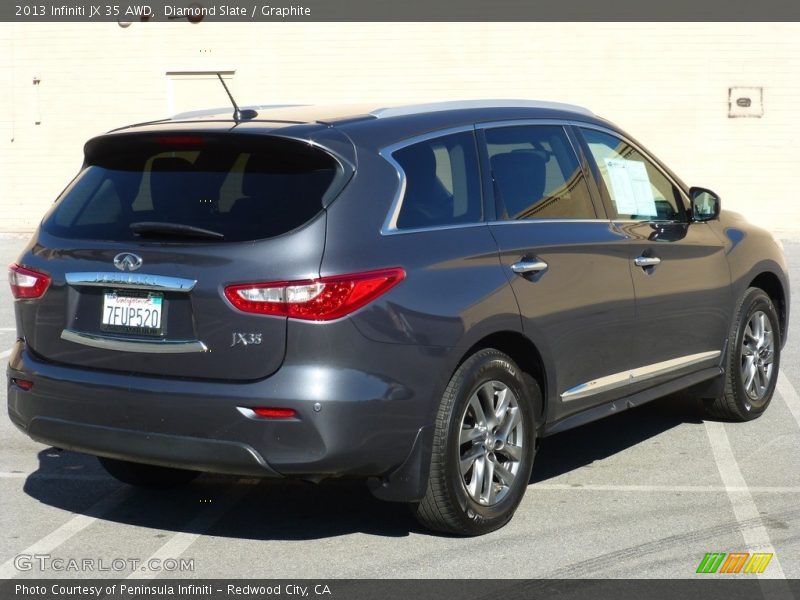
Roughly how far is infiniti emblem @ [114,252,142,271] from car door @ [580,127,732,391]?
247cm

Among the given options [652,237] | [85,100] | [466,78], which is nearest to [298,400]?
[652,237]

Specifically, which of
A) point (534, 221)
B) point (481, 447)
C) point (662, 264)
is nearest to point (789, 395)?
point (662, 264)

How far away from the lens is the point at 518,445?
556cm

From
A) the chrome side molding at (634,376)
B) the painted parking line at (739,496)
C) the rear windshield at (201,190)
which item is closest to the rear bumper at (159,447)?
the rear windshield at (201,190)

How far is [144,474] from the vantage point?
6098 millimetres

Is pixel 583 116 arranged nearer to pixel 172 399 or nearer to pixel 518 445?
pixel 518 445

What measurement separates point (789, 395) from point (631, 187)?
2503 mm

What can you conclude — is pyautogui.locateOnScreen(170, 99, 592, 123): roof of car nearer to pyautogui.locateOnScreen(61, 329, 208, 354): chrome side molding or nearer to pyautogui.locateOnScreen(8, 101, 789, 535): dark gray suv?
pyautogui.locateOnScreen(8, 101, 789, 535): dark gray suv

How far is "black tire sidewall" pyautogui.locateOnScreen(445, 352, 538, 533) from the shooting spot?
202 inches

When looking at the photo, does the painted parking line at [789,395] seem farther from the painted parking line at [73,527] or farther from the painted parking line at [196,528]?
the painted parking line at [73,527]

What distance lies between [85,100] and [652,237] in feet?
54.5

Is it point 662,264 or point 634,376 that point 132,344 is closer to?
point 634,376

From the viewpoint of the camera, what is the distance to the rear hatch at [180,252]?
15.5 ft
